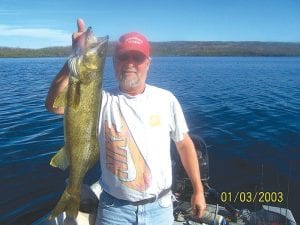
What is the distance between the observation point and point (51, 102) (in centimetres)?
377

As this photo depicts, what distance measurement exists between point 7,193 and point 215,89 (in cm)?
2514

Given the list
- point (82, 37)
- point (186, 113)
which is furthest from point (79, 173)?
point (186, 113)

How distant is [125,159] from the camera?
4074 millimetres

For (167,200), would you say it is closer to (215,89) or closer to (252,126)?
(252,126)

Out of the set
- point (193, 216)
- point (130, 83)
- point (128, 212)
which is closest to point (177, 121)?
point (130, 83)

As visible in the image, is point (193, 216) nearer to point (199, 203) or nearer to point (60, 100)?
point (199, 203)

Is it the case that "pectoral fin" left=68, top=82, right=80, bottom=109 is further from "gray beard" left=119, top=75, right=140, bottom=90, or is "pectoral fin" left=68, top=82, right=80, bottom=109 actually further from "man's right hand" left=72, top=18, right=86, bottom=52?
"gray beard" left=119, top=75, right=140, bottom=90

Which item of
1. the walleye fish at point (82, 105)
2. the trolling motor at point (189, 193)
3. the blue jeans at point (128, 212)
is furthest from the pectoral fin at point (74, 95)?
the trolling motor at point (189, 193)

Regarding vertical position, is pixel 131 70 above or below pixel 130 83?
above

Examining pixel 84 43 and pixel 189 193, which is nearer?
pixel 84 43

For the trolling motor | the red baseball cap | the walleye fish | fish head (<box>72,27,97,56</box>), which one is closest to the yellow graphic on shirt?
the walleye fish

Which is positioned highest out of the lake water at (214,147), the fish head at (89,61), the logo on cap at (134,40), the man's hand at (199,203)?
the logo on cap at (134,40)

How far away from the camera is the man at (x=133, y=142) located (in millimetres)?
4066

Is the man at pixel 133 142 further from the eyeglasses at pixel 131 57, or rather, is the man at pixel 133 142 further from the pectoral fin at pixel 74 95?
the pectoral fin at pixel 74 95
